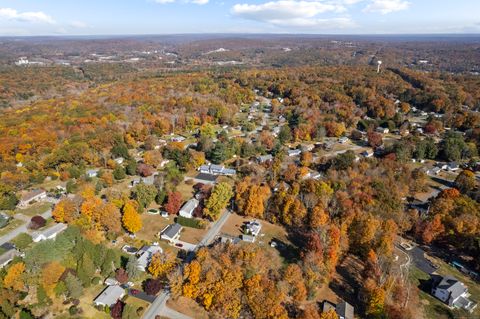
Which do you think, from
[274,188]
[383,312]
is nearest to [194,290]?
[383,312]

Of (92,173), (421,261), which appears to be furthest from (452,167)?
(92,173)

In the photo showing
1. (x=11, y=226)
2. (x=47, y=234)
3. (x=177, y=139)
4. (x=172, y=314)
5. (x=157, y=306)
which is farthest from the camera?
(x=177, y=139)

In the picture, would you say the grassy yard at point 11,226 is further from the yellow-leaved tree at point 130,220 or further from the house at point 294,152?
the house at point 294,152

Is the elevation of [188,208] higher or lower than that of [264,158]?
lower

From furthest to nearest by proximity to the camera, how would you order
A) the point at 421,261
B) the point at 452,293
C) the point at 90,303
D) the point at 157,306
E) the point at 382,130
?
the point at 382,130, the point at 421,261, the point at 452,293, the point at 90,303, the point at 157,306

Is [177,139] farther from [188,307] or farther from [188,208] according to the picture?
[188,307]

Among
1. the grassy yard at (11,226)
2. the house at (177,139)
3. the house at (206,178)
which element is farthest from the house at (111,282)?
the house at (177,139)

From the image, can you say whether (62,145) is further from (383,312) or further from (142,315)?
(383,312)

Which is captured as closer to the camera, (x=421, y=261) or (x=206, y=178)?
(x=421, y=261)
